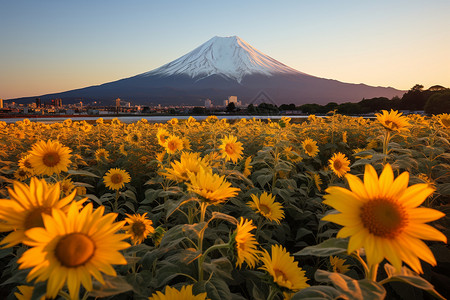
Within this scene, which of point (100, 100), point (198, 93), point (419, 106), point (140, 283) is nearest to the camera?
point (140, 283)

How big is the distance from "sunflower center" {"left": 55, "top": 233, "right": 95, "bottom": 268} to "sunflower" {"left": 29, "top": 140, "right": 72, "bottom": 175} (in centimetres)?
155

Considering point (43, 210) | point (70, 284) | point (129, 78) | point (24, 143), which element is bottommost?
point (24, 143)

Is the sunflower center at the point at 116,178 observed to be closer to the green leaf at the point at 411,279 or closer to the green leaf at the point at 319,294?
the green leaf at the point at 319,294

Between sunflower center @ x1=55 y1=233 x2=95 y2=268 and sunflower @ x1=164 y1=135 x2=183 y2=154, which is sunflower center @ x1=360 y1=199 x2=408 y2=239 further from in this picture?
sunflower @ x1=164 y1=135 x2=183 y2=154

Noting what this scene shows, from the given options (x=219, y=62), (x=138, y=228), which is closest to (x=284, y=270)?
(x=138, y=228)

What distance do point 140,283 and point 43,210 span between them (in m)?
0.66

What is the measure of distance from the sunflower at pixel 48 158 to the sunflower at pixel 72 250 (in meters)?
1.53

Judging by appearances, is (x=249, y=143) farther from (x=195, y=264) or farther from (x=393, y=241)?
(x=393, y=241)

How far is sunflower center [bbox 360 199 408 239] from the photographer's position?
3.10 ft

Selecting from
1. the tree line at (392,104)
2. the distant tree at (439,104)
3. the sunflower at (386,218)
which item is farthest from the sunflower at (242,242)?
the tree line at (392,104)

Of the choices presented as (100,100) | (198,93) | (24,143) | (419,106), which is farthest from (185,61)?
(24,143)

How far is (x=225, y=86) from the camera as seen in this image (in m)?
134

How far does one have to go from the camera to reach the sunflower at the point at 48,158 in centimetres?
217

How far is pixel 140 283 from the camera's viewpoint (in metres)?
1.34
